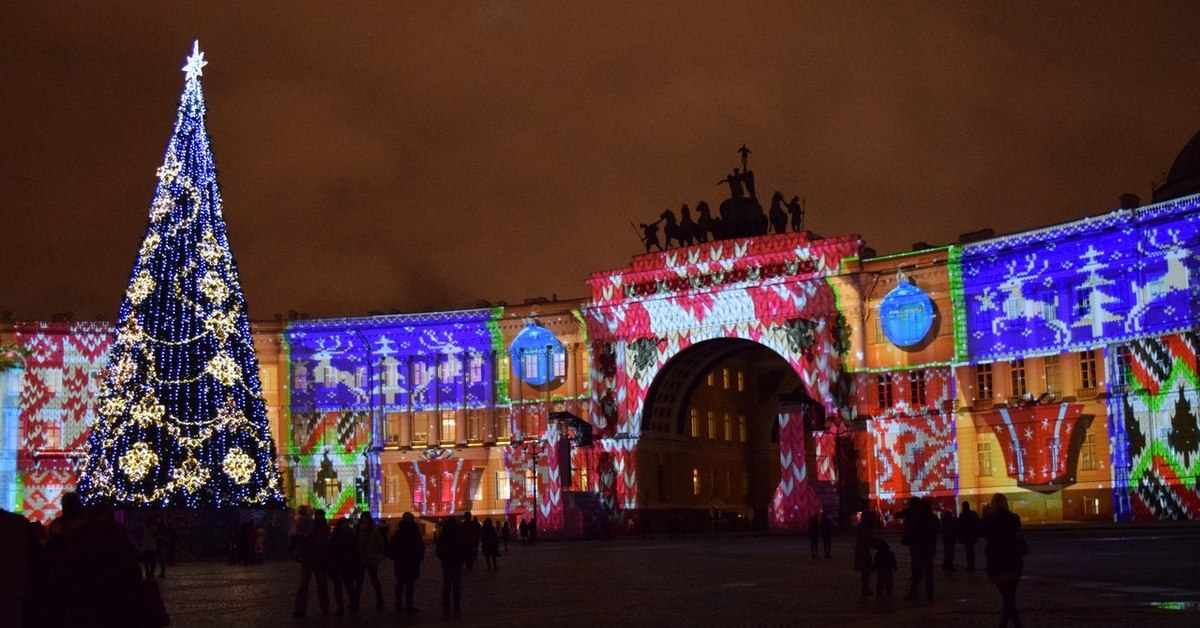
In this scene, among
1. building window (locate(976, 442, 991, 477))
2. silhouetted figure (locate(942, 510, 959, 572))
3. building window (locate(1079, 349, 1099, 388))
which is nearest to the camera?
silhouetted figure (locate(942, 510, 959, 572))

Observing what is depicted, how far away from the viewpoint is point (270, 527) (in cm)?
4884

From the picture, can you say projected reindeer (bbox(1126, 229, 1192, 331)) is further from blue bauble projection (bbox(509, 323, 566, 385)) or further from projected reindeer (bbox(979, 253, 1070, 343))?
blue bauble projection (bbox(509, 323, 566, 385))

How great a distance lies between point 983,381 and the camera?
6950 cm

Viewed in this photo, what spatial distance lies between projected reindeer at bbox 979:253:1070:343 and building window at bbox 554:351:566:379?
25547 millimetres

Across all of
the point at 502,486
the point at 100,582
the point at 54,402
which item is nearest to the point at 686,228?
the point at 502,486

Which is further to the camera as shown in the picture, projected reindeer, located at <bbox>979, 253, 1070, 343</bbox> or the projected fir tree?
projected reindeer, located at <bbox>979, 253, 1070, 343</bbox>

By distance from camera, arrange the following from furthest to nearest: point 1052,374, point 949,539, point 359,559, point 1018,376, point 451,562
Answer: point 1018,376 < point 1052,374 < point 949,539 < point 359,559 < point 451,562

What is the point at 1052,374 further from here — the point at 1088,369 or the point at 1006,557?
the point at 1006,557

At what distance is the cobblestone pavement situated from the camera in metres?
20.2

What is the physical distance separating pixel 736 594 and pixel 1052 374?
46.0 metres

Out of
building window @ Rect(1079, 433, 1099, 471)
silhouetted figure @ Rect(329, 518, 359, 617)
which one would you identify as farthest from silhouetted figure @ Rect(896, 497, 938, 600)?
building window @ Rect(1079, 433, 1099, 471)

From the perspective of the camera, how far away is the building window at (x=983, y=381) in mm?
69250

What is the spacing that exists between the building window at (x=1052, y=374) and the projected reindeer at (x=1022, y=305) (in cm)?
116

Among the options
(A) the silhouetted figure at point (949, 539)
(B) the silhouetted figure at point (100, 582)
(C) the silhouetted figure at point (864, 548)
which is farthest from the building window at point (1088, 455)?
(B) the silhouetted figure at point (100, 582)
